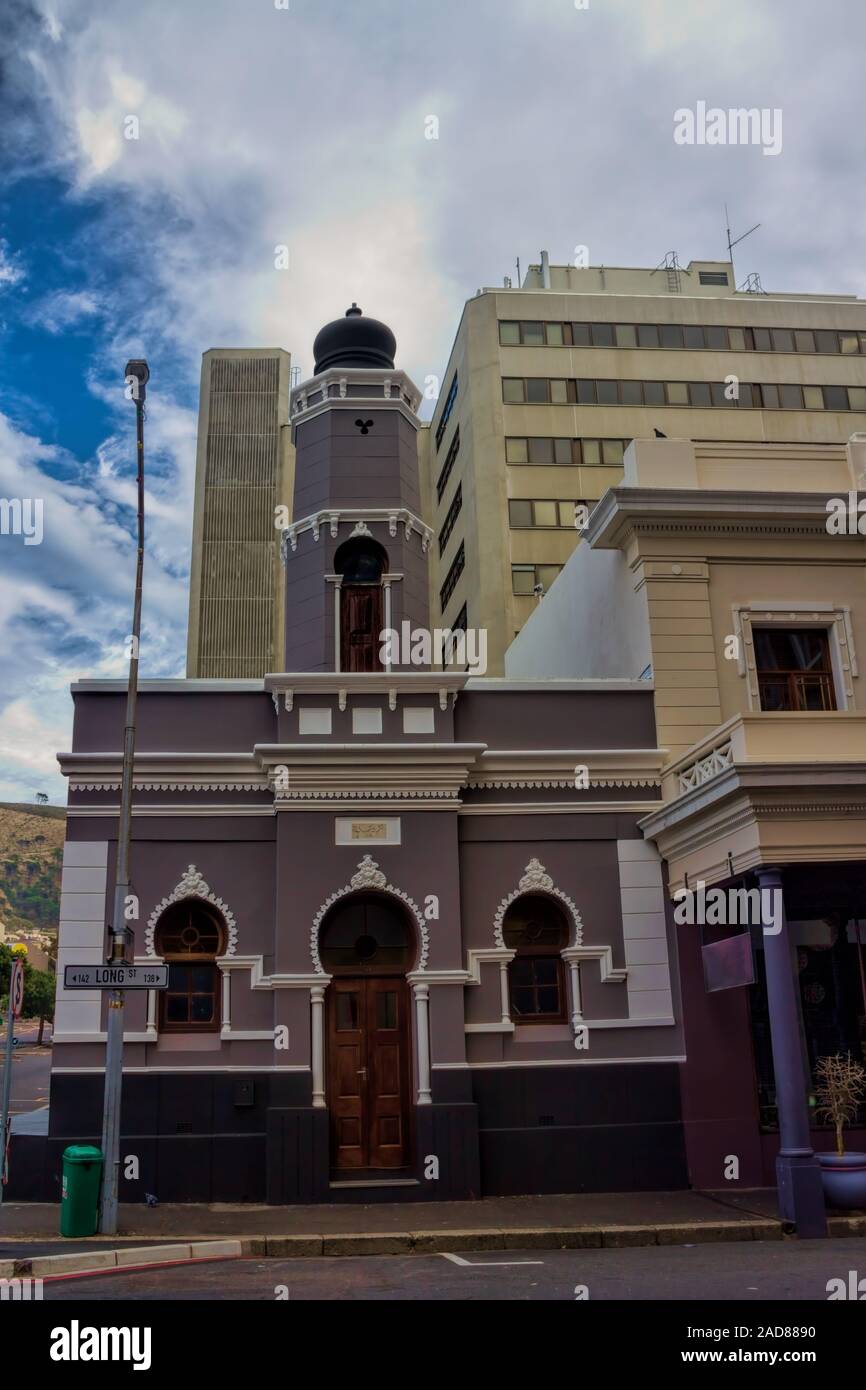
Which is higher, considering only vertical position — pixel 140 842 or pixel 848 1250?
pixel 140 842

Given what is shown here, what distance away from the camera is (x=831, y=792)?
13.8 m

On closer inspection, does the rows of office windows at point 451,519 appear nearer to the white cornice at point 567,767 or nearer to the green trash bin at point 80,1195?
the white cornice at point 567,767

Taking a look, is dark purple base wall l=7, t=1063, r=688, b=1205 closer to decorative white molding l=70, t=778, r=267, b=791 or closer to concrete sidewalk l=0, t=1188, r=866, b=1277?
concrete sidewalk l=0, t=1188, r=866, b=1277

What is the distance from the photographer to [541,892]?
16.7 m

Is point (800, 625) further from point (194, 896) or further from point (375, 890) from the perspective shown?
point (194, 896)

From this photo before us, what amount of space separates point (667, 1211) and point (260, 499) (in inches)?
1909

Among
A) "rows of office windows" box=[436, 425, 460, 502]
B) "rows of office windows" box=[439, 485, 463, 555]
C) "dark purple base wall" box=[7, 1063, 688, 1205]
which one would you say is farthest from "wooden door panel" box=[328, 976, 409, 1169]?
"rows of office windows" box=[436, 425, 460, 502]

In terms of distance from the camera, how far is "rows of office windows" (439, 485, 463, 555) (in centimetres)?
4416

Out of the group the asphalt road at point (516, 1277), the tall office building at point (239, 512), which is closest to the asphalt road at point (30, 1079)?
the asphalt road at point (516, 1277)

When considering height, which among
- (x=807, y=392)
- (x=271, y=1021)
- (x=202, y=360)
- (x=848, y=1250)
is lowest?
(x=848, y=1250)

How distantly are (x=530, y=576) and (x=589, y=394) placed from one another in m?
6.54

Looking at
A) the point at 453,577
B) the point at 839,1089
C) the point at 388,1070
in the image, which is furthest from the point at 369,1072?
the point at 453,577
